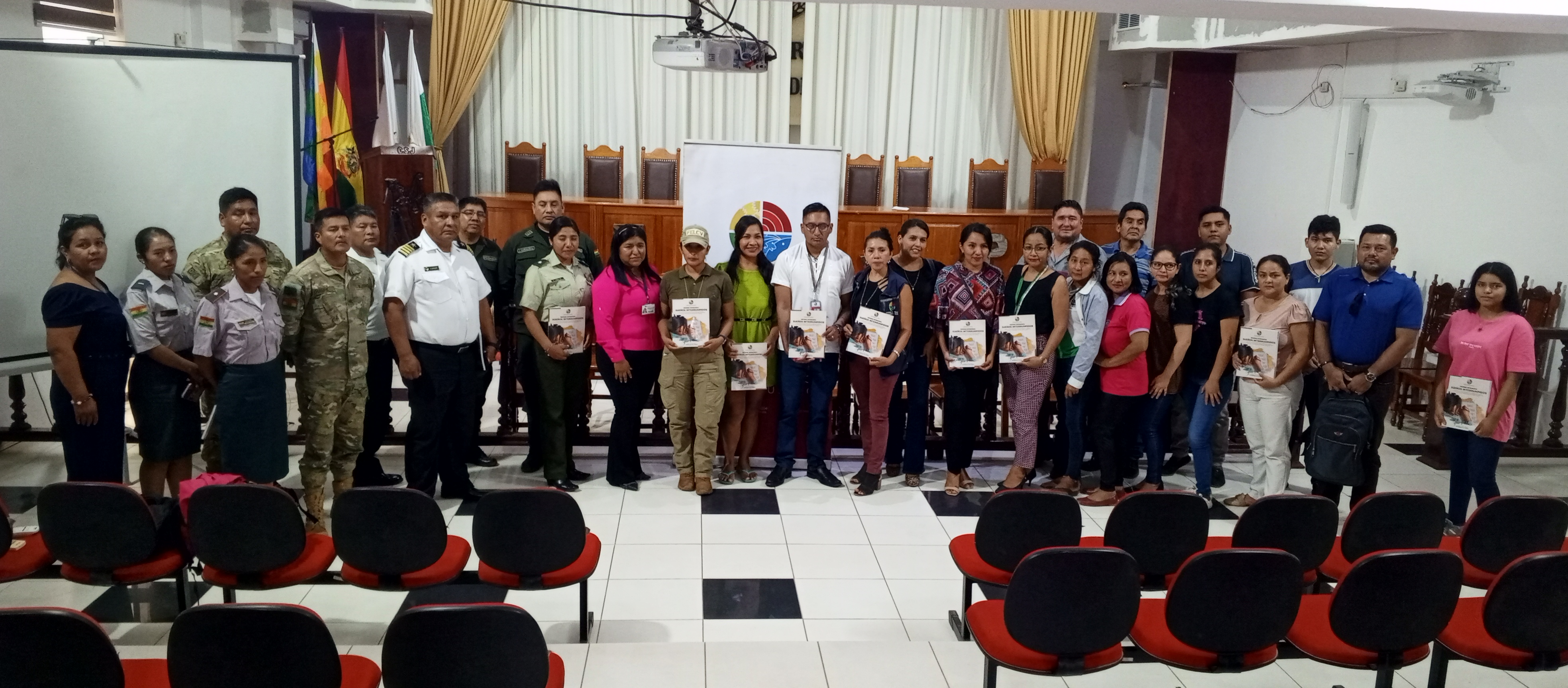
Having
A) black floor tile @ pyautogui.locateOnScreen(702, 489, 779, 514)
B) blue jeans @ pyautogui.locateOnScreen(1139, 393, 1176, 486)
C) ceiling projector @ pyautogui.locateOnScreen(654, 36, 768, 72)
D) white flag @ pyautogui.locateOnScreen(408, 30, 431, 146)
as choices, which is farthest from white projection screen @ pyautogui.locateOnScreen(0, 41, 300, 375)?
blue jeans @ pyautogui.locateOnScreen(1139, 393, 1176, 486)

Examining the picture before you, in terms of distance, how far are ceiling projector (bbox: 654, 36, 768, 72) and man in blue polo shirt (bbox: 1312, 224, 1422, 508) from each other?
3056 millimetres

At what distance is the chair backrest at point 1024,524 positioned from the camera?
3234mm

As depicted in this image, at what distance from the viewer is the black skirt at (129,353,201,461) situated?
12.9ft

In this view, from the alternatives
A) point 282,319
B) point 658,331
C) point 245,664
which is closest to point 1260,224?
point 658,331

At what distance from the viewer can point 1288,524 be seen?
3188 mm

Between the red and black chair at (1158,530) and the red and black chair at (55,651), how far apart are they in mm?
2661

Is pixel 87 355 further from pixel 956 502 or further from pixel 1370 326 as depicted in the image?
pixel 1370 326

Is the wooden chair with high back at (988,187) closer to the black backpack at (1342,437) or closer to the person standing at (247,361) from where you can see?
the black backpack at (1342,437)

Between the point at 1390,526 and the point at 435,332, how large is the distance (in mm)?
3750

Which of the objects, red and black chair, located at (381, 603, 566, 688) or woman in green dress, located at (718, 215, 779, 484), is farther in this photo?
woman in green dress, located at (718, 215, 779, 484)

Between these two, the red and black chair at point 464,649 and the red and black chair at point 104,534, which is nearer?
the red and black chair at point 464,649

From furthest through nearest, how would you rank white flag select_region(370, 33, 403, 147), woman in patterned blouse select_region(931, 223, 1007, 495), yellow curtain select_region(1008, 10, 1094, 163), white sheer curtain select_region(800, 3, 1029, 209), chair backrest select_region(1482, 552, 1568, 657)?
1. white sheer curtain select_region(800, 3, 1029, 209)
2. yellow curtain select_region(1008, 10, 1094, 163)
3. white flag select_region(370, 33, 403, 147)
4. woman in patterned blouse select_region(931, 223, 1007, 495)
5. chair backrest select_region(1482, 552, 1568, 657)

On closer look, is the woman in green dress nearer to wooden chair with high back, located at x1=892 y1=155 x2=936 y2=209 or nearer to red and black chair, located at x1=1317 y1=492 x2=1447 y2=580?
red and black chair, located at x1=1317 y1=492 x2=1447 y2=580

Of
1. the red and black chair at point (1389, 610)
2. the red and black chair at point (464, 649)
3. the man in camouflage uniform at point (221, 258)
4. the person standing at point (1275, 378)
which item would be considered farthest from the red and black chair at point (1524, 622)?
the man in camouflage uniform at point (221, 258)
